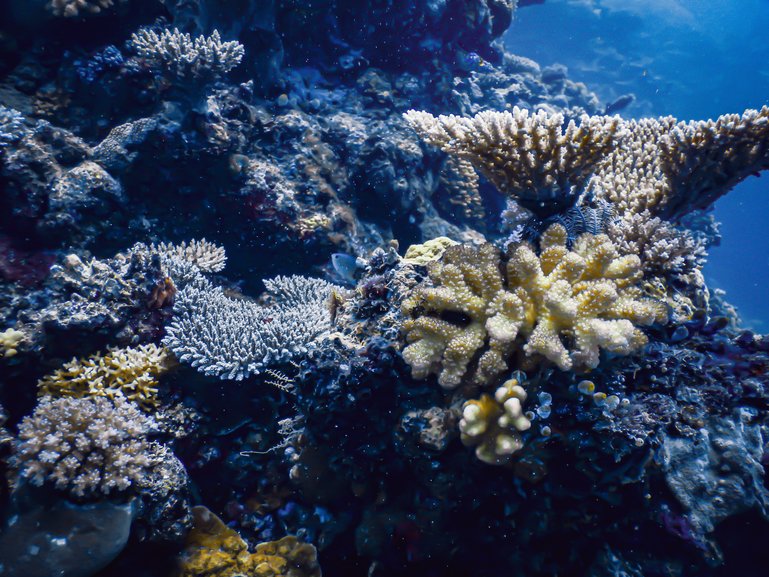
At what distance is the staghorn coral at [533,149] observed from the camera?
263 cm

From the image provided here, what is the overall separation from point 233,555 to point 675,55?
6527 centimetres

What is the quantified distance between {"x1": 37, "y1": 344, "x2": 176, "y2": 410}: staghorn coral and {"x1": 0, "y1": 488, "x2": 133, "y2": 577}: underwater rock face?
3.47ft

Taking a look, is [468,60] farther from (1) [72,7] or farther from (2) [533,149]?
(2) [533,149]

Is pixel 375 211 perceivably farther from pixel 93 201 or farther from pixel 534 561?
pixel 534 561

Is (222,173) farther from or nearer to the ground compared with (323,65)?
nearer to the ground

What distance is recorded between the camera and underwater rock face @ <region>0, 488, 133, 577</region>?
91.5 inches

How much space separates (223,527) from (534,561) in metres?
2.35

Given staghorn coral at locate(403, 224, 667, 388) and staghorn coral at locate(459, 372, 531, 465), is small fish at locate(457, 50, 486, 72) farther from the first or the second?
staghorn coral at locate(459, 372, 531, 465)

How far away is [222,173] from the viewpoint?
551 centimetres

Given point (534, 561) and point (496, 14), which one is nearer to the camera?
point (534, 561)

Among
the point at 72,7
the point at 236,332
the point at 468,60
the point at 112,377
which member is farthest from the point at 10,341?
the point at 468,60

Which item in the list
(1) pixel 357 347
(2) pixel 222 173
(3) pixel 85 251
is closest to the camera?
(1) pixel 357 347

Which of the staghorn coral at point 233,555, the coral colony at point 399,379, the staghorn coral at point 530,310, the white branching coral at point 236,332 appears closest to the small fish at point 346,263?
the coral colony at point 399,379

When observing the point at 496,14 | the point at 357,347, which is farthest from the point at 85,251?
the point at 496,14
